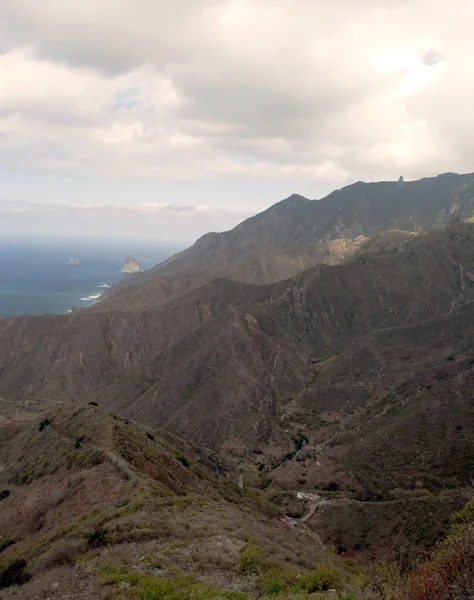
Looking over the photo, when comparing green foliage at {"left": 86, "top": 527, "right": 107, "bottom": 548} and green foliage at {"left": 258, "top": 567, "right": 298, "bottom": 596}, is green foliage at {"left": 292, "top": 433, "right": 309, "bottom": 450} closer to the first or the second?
green foliage at {"left": 86, "top": 527, "right": 107, "bottom": 548}

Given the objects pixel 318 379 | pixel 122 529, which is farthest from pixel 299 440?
pixel 122 529

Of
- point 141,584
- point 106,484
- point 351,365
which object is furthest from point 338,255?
point 141,584

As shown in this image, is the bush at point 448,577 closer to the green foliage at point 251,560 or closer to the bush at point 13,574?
the green foliage at point 251,560

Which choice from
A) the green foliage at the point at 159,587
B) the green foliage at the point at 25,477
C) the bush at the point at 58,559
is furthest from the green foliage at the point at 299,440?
the green foliage at the point at 159,587

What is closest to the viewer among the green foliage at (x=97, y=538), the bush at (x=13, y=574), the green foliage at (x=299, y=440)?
the bush at (x=13, y=574)

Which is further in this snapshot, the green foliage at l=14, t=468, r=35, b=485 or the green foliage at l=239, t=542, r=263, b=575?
the green foliage at l=14, t=468, r=35, b=485

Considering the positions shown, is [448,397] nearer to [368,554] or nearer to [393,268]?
[368,554]

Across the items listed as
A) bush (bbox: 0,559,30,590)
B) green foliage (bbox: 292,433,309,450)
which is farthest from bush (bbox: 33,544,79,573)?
green foliage (bbox: 292,433,309,450)
